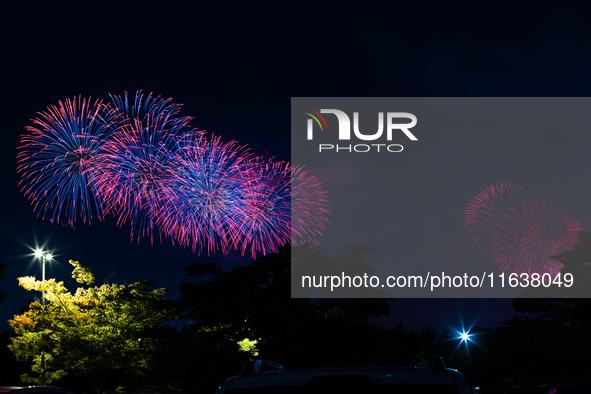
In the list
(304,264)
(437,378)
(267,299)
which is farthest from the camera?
(304,264)

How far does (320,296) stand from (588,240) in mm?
19469

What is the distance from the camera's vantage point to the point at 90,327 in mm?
33906

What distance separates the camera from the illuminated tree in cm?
3322

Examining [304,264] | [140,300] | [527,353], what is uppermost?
[304,264]

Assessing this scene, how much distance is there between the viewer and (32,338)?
33625 mm

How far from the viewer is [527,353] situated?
38.4 metres

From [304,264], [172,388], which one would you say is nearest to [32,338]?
[172,388]

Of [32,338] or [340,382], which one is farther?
[32,338]

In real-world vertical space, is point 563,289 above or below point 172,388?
above

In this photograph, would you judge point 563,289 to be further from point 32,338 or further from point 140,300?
point 32,338

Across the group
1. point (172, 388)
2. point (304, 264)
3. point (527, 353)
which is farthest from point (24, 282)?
point (527, 353)

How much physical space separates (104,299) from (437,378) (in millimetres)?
35432

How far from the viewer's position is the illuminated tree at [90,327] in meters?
33.2

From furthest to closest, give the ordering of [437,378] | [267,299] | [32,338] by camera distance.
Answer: [267,299], [32,338], [437,378]
